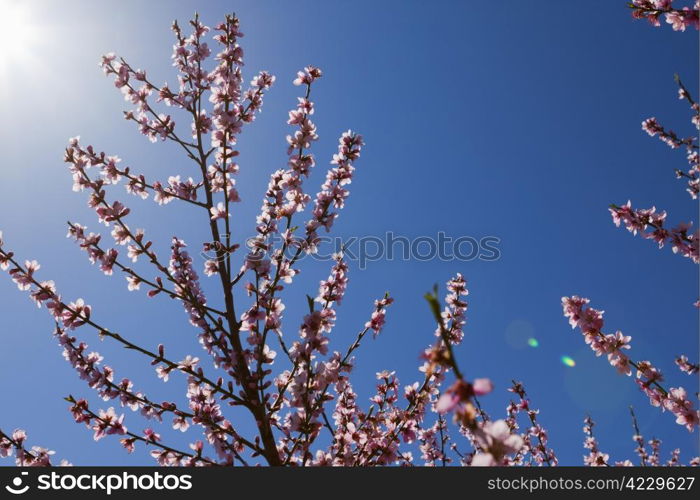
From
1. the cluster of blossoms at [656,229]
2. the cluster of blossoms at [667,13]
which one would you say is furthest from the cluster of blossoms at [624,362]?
the cluster of blossoms at [667,13]

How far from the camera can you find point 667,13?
4.84 meters

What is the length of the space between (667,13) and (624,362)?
13.1ft

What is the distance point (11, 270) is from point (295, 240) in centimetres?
345

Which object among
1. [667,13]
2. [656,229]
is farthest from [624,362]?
[667,13]

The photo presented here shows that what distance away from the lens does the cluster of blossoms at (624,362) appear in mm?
5023

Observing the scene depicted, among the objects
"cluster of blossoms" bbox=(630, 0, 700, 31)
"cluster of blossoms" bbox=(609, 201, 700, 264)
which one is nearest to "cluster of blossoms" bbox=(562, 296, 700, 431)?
"cluster of blossoms" bbox=(609, 201, 700, 264)

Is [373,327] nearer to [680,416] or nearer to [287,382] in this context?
[287,382]

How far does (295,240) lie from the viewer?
5570 millimetres

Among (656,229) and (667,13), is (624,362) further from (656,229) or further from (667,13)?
(667,13)

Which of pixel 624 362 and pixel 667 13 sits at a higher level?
pixel 667 13

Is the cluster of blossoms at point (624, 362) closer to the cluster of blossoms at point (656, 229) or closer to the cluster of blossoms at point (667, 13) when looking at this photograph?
the cluster of blossoms at point (656, 229)

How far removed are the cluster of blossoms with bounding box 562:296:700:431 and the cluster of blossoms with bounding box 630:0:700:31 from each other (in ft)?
10.7
